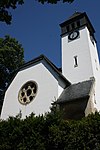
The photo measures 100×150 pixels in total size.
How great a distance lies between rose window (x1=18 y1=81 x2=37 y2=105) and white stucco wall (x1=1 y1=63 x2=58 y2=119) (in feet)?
1.30

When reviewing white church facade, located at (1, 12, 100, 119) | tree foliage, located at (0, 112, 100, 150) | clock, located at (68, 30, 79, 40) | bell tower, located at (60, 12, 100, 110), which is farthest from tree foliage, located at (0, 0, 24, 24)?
clock, located at (68, 30, 79, 40)

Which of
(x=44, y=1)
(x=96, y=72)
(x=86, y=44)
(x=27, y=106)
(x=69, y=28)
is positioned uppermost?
(x=69, y=28)

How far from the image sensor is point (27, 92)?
23062 millimetres

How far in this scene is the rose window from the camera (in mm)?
22078

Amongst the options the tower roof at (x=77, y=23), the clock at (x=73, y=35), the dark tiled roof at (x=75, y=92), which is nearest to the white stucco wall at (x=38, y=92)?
the dark tiled roof at (x=75, y=92)

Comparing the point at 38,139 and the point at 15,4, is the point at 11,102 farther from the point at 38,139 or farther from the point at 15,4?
the point at 15,4

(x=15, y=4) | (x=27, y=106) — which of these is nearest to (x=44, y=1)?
(x=15, y=4)

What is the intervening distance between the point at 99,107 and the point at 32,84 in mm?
7336

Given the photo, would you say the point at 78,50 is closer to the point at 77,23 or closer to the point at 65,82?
the point at 77,23

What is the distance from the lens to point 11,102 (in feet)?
76.5

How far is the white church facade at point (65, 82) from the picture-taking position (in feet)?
63.6

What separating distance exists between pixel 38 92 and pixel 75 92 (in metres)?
3.68

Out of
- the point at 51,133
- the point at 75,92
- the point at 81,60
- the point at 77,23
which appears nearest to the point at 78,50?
the point at 81,60

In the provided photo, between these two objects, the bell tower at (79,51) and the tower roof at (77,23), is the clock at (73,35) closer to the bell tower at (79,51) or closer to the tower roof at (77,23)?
the bell tower at (79,51)
